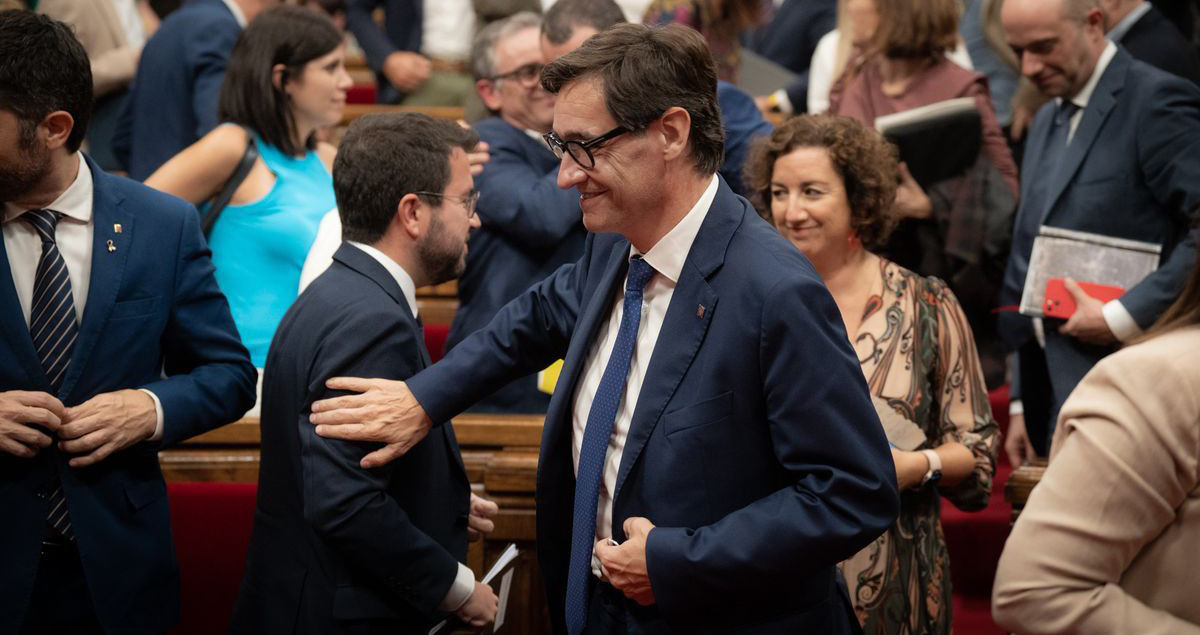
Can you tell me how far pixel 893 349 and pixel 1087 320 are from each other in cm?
87

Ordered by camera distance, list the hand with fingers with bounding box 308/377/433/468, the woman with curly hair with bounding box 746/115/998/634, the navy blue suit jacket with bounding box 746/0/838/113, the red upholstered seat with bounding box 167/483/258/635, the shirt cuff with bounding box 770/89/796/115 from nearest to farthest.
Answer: the hand with fingers with bounding box 308/377/433/468 → the woman with curly hair with bounding box 746/115/998/634 → the red upholstered seat with bounding box 167/483/258/635 → the shirt cuff with bounding box 770/89/796/115 → the navy blue suit jacket with bounding box 746/0/838/113

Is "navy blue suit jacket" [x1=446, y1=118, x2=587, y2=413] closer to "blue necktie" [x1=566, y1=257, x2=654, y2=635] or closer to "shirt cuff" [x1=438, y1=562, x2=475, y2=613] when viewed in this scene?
"shirt cuff" [x1=438, y1=562, x2=475, y2=613]

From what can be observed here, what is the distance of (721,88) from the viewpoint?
344cm

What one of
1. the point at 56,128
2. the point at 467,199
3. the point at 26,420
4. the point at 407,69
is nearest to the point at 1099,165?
the point at 467,199

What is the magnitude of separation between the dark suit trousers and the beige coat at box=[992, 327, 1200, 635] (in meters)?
1.63

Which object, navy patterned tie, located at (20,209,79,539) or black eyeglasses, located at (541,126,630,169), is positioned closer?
black eyeglasses, located at (541,126,630,169)

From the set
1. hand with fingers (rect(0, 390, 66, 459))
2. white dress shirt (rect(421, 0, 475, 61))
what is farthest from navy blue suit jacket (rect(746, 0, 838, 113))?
hand with fingers (rect(0, 390, 66, 459))

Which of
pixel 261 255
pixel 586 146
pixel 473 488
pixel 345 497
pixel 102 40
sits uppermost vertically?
pixel 586 146

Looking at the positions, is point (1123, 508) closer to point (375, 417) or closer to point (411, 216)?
point (375, 417)

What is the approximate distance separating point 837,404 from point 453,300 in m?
3.41

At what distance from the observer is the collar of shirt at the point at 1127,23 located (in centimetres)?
404

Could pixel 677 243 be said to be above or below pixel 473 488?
above

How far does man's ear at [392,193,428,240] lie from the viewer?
2.35 meters

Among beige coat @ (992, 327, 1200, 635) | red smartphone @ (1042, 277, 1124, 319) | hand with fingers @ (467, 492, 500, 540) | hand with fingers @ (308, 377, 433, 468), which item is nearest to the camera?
beige coat @ (992, 327, 1200, 635)
